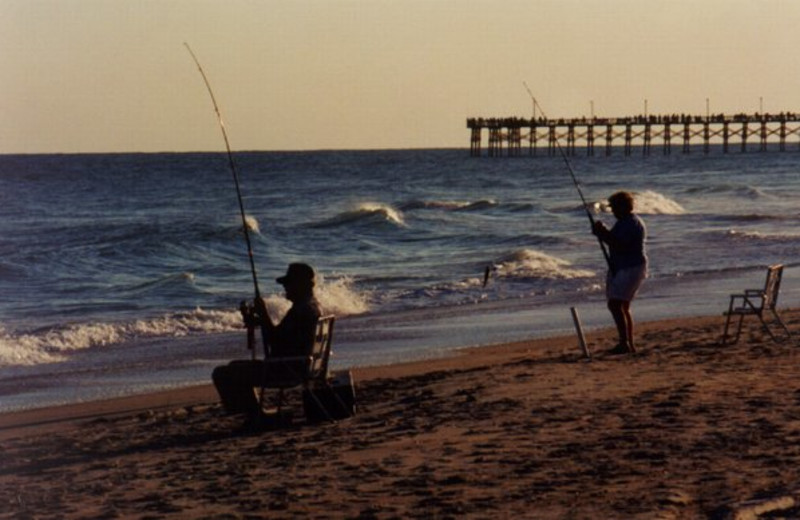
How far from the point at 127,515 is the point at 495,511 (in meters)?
1.63

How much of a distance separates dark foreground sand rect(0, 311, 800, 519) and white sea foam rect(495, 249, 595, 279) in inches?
476

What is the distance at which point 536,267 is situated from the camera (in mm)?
24500

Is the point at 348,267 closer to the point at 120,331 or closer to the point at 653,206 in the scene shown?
the point at 120,331

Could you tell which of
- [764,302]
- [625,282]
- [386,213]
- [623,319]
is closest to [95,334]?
[623,319]

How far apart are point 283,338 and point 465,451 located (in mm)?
1755

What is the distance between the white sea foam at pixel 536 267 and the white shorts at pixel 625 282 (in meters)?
11.3

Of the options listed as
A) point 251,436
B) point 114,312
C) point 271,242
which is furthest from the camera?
point 271,242

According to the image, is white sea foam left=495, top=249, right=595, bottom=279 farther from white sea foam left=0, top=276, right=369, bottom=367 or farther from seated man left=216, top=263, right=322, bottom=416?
seated man left=216, top=263, right=322, bottom=416

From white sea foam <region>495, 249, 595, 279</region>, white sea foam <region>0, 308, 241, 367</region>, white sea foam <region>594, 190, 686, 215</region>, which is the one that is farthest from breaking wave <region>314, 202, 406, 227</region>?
white sea foam <region>0, 308, 241, 367</region>

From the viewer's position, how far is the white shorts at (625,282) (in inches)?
449

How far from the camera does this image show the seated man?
891 cm

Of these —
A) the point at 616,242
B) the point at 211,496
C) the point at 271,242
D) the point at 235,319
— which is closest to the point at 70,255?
the point at 271,242

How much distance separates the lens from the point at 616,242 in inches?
446

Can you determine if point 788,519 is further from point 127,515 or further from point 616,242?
point 616,242
